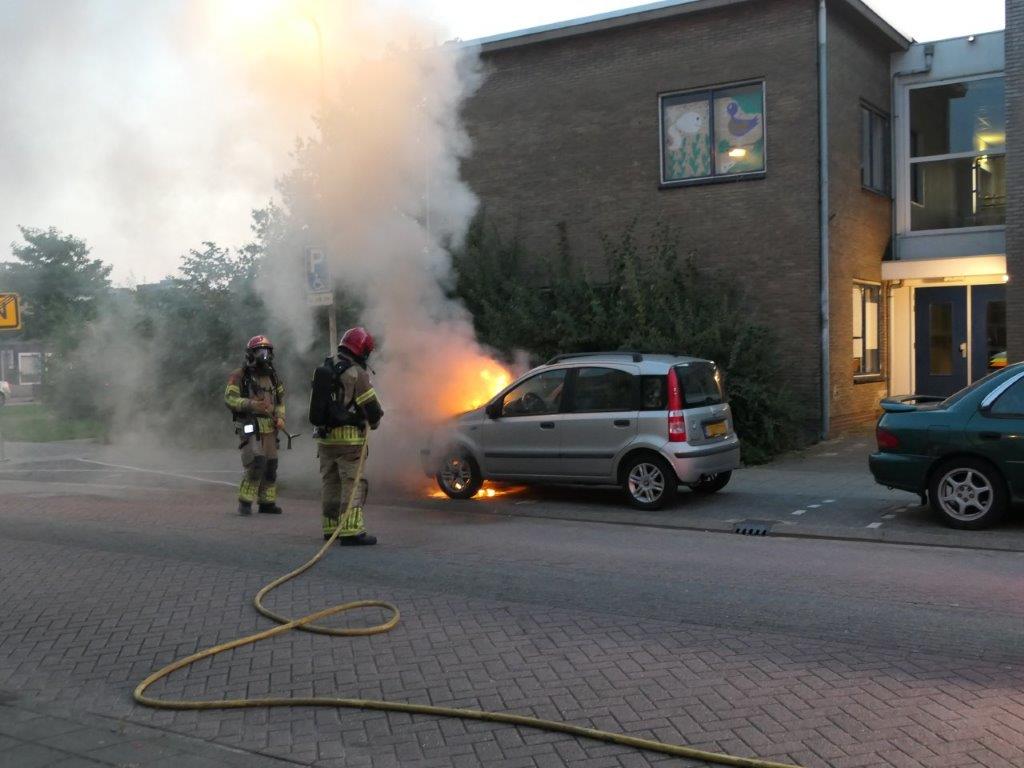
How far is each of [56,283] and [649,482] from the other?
12683 millimetres

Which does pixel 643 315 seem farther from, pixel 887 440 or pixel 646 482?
pixel 887 440

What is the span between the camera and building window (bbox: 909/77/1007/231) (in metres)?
18.0

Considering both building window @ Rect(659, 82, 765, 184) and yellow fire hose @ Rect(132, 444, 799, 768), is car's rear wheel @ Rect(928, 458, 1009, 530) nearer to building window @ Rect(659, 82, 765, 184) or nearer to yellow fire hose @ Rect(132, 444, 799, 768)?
yellow fire hose @ Rect(132, 444, 799, 768)

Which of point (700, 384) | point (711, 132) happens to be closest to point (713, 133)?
point (711, 132)

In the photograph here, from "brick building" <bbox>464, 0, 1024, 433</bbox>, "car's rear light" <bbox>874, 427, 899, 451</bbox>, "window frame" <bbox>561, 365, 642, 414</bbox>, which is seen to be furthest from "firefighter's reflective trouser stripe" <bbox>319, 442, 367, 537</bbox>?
"brick building" <bbox>464, 0, 1024, 433</bbox>

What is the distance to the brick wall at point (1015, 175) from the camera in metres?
15.3

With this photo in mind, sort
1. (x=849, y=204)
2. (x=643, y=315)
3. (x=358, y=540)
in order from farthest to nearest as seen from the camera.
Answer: (x=849, y=204) → (x=643, y=315) → (x=358, y=540)

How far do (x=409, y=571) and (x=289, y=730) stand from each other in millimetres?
3173

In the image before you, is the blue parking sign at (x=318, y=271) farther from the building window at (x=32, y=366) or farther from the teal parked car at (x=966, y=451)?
the building window at (x=32, y=366)

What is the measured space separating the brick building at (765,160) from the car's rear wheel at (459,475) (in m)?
6.69

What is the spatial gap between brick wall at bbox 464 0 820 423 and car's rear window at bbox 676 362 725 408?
502 centimetres

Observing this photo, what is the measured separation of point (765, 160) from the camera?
646 inches

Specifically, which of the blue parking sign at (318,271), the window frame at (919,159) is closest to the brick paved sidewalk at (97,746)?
the blue parking sign at (318,271)

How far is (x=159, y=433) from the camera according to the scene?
63.1 ft
